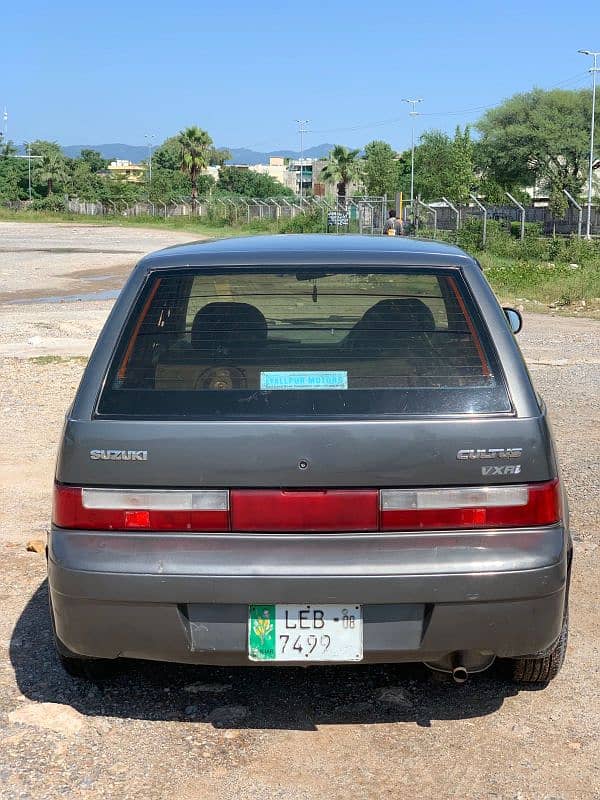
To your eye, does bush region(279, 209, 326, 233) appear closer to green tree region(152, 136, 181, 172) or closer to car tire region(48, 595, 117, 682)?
car tire region(48, 595, 117, 682)

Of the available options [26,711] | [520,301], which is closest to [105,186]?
[520,301]

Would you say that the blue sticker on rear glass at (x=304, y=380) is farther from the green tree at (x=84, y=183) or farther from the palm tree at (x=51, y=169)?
the palm tree at (x=51, y=169)

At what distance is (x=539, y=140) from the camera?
7688 cm

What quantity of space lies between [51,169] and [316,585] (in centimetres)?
10795

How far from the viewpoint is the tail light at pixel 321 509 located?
3.31 metres

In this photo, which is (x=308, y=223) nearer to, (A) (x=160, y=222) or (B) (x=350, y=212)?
(B) (x=350, y=212)

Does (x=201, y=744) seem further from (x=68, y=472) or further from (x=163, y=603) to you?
(x=68, y=472)

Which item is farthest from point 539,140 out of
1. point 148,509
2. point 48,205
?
point 148,509

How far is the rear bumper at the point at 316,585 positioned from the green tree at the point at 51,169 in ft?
349

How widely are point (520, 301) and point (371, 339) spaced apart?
57.8ft

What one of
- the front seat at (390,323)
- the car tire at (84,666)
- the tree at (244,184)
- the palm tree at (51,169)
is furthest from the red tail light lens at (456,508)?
the tree at (244,184)

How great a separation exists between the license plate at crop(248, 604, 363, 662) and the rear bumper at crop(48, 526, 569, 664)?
0.12 feet

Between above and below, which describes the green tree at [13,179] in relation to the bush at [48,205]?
above

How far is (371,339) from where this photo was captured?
3752 mm
